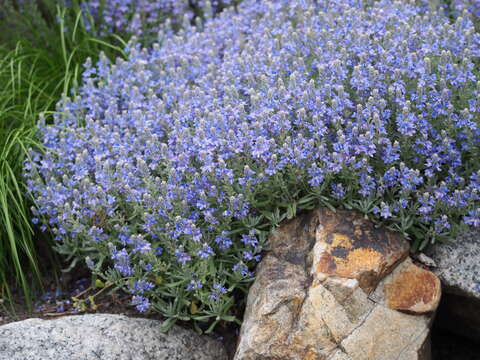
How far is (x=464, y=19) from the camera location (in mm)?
4199

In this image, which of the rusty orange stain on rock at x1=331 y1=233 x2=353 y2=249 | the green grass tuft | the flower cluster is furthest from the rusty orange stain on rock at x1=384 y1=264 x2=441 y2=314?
the flower cluster

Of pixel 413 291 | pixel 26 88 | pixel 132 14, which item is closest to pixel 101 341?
pixel 413 291

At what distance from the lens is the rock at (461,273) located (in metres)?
3.53

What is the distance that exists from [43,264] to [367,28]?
291cm

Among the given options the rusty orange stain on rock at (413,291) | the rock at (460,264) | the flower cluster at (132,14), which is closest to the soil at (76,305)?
the rusty orange stain on rock at (413,291)

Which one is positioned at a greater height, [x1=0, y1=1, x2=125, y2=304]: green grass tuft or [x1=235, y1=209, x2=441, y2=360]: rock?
[x1=0, y1=1, x2=125, y2=304]: green grass tuft

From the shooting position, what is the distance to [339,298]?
328 centimetres

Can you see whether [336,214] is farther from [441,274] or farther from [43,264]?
[43,264]

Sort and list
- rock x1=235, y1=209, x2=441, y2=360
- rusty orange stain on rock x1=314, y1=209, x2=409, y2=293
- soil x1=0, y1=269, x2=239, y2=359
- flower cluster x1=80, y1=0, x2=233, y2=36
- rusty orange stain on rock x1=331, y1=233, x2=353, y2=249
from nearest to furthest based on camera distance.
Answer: rock x1=235, y1=209, x2=441, y2=360 < rusty orange stain on rock x1=314, y1=209, x2=409, y2=293 < rusty orange stain on rock x1=331, y1=233, x2=353, y2=249 < soil x1=0, y1=269, x2=239, y2=359 < flower cluster x1=80, y1=0, x2=233, y2=36

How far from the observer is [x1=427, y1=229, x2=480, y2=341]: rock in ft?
11.6

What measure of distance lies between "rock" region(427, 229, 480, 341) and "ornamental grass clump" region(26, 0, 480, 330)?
0.39 ft

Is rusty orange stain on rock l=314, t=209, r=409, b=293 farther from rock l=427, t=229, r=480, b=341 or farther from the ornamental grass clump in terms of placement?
rock l=427, t=229, r=480, b=341

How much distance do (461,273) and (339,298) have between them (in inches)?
31.9

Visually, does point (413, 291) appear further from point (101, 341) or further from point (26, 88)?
point (26, 88)
